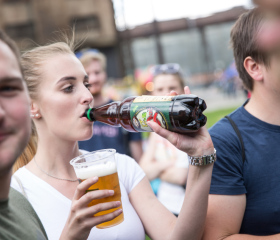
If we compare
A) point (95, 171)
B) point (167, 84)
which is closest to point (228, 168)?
point (95, 171)

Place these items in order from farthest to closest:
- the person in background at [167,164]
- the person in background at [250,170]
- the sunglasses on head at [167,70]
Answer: the sunglasses on head at [167,70]
the person in background at [167,164]
the person in background at [250,170]

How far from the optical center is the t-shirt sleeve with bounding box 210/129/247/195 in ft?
4.81

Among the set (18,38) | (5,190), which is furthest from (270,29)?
(18,38)

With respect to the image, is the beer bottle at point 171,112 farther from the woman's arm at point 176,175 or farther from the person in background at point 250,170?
the woman's arm at point 176,175

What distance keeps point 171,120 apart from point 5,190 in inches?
27.5

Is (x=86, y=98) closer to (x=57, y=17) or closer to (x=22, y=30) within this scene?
(x=57, y=17)

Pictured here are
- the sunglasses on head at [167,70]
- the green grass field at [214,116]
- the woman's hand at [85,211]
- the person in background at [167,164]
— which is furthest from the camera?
the green grass field at [214,116]

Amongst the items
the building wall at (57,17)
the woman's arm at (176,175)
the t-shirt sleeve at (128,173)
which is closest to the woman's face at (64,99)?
the t-shirt sleeve at (128,173)

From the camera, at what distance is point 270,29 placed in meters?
0.23

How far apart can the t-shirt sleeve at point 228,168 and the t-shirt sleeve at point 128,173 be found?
17.3 inches

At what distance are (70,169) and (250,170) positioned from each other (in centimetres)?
98

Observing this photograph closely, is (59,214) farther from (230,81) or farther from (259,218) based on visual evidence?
(230,81)

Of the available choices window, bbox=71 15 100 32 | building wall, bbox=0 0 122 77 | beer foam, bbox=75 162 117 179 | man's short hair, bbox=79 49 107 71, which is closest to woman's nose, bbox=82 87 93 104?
beer foam, bbox=75 162 117 179

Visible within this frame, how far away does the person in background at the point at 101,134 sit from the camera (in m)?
3.60
